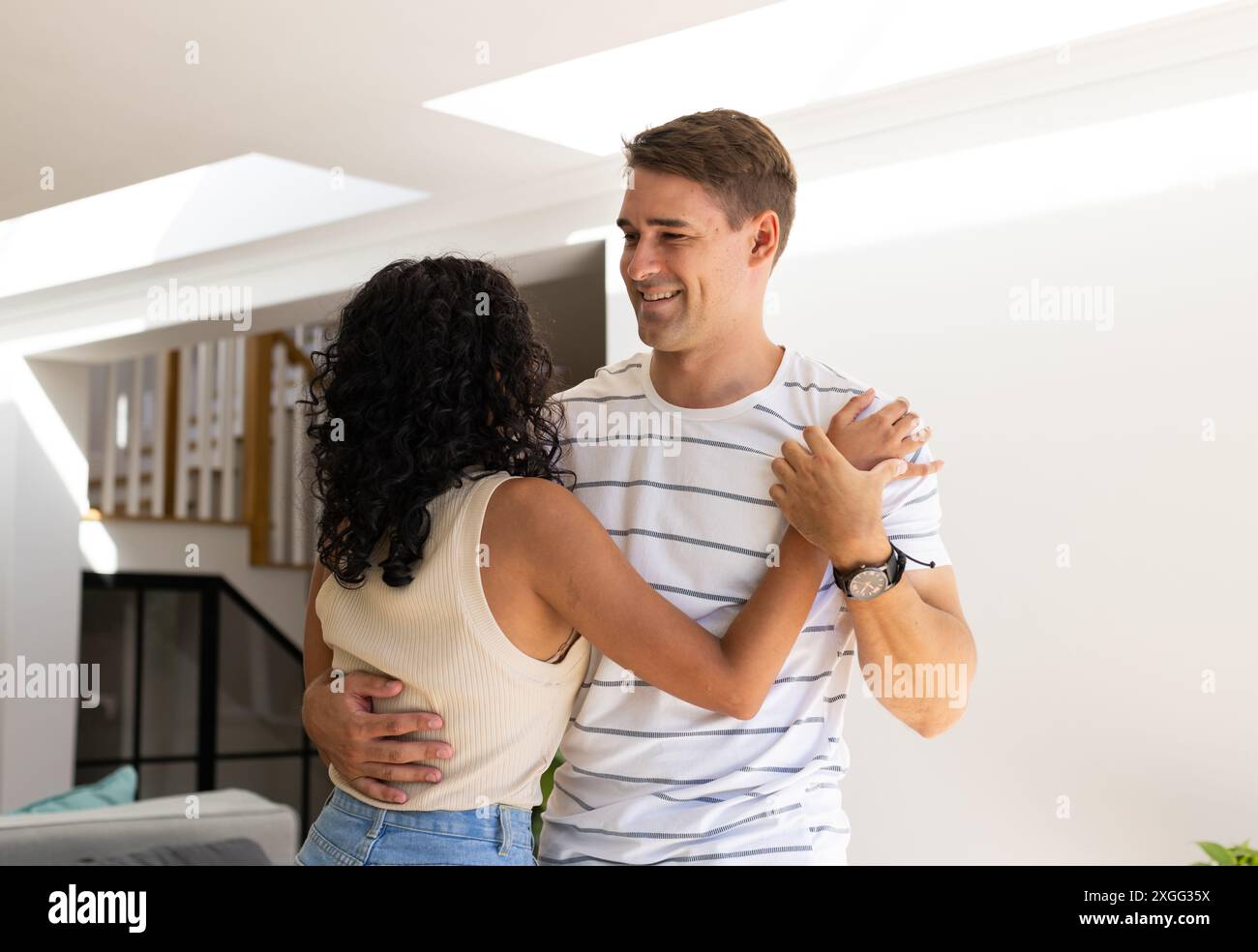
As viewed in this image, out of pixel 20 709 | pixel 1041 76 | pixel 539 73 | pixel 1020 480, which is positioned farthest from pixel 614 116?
pixel 20 709

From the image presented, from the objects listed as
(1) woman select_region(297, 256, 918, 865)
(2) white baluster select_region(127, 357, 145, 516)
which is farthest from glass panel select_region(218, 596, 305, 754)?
(1) woman select_region(297, 256, 918, 865)

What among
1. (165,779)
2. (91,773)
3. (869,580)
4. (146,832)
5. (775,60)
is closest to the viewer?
(869,580)

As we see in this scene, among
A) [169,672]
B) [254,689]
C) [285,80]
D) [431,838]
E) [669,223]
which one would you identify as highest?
[285,80]

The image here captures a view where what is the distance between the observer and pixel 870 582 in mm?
1431

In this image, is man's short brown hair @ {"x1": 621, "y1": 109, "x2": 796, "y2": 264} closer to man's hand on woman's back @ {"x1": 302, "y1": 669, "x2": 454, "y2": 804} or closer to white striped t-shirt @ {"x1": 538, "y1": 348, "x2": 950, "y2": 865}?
white striped t-shirt @ {"x1": 538, "y1": 348, "x2": 950, "y2": 865}

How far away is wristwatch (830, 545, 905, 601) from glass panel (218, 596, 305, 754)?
6718 mm

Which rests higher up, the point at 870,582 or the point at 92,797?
the point at 870,582

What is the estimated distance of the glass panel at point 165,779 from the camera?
7.24 meters

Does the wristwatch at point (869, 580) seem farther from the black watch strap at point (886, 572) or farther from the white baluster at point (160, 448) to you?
the white baluster at point (160, 448)

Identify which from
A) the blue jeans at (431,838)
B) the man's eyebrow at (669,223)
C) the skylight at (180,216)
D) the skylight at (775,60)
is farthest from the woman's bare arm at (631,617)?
the skylight at (180,216)

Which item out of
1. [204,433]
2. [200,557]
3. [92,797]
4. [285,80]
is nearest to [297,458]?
[204,433]

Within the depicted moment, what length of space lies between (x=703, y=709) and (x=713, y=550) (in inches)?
7.3

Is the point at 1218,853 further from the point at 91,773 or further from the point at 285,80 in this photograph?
the point at 91,773
